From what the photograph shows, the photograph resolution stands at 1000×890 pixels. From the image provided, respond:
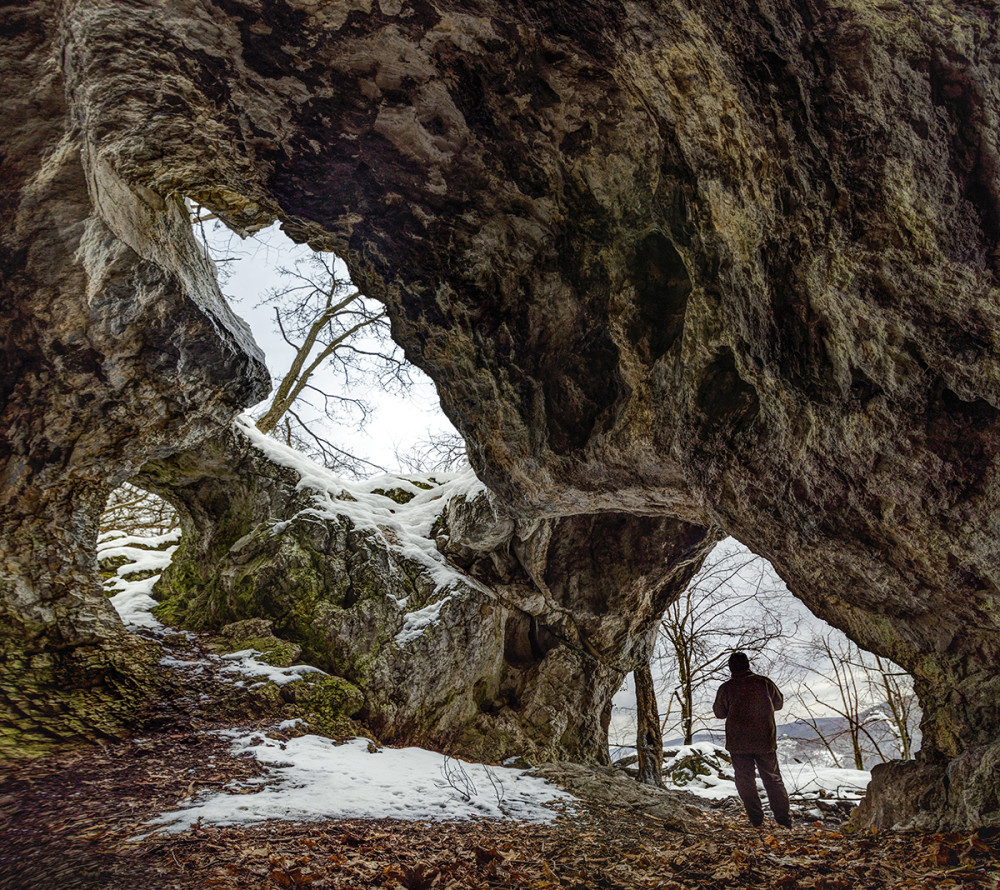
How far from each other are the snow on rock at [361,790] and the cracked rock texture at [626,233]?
8.44 ft

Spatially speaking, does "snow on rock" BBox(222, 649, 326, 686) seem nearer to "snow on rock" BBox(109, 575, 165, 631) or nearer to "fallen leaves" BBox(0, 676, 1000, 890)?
"snow on rock" BBox(109, 575, 165, 631)

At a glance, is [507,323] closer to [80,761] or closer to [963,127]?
[963,127]

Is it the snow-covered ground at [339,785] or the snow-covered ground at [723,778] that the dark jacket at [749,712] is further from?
the snow-covered ground at [723,778]

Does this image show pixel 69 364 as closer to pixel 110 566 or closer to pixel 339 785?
pixel 339 785

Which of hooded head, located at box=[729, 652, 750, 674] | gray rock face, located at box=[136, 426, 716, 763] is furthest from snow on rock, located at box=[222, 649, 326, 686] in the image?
hooded head, located at box=[729, 652, 750, 674]

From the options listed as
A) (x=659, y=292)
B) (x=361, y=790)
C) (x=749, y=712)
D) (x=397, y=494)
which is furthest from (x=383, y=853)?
(x=397, y=494)

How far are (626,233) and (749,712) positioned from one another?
16.7 feet

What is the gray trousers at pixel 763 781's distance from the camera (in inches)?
211

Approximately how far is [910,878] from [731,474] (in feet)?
8.50

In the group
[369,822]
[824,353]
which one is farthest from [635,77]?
[369,822]

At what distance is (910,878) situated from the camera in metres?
2.54

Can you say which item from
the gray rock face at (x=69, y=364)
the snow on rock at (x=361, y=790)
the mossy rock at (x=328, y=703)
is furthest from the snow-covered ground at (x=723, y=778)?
the gray rock face at (x=69, y=364)

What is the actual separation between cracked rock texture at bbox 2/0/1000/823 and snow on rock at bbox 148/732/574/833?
2.57 m

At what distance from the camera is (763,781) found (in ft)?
17.6
